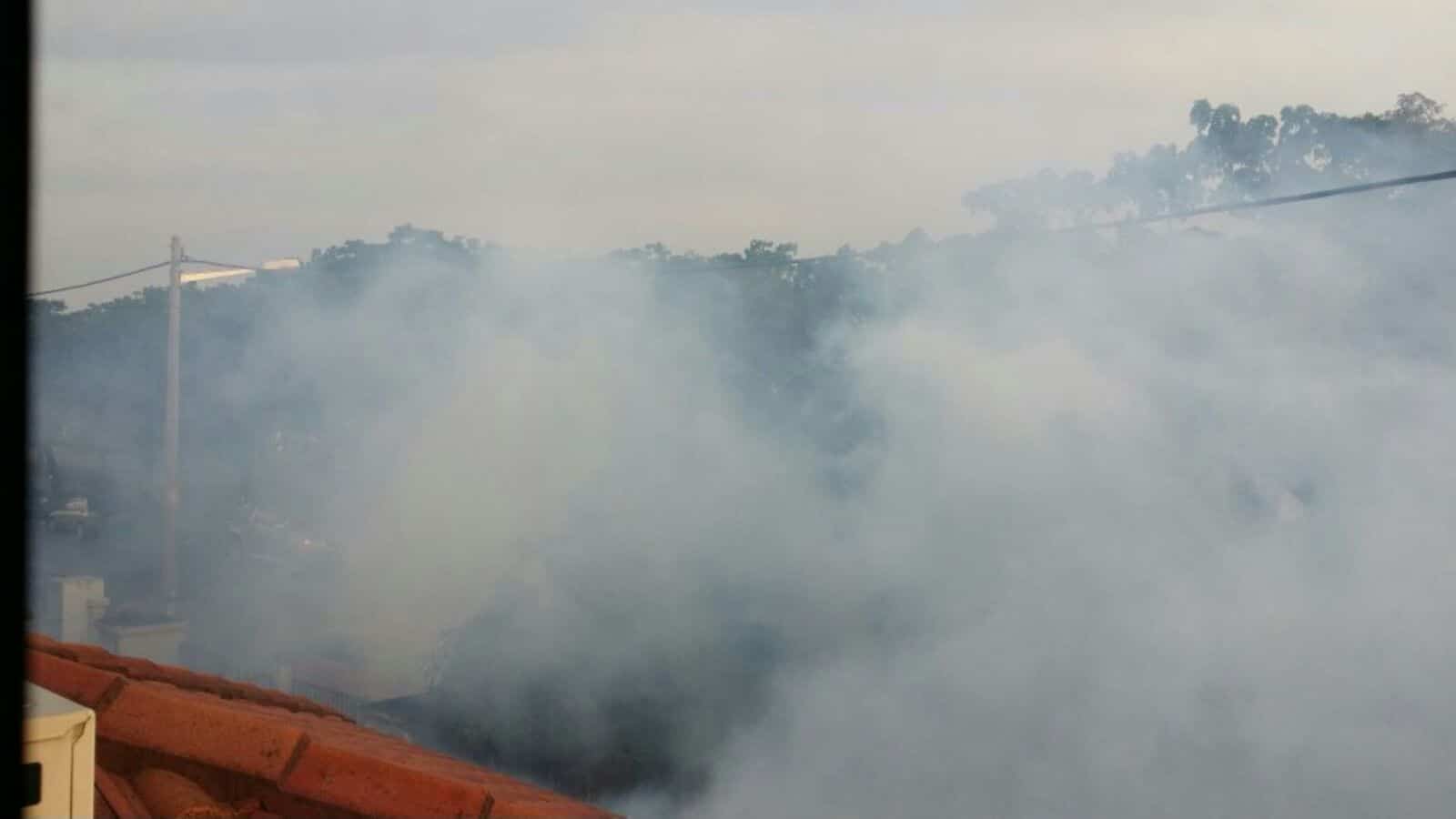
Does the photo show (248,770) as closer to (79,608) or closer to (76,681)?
(76,681)

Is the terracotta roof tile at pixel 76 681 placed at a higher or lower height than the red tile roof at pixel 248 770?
higher

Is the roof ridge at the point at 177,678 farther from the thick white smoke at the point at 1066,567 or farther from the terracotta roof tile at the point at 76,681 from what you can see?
the thick white smoke at the point at 1066,567

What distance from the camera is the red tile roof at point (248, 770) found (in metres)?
2.63

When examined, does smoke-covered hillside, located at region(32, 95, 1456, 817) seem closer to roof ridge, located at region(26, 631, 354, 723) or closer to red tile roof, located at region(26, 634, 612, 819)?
roof ridge, located at region(26, 631, 354, 723)

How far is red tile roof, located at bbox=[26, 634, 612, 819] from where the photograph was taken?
2631mm

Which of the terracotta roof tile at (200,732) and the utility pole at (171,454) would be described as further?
the utility pole at (171,454)

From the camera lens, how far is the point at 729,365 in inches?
464

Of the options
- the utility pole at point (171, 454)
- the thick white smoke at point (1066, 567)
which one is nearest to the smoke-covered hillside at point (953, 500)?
the thick white smoke at point (1066, 567)

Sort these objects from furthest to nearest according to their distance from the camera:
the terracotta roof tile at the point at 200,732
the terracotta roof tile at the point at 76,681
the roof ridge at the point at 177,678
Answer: the roof ridge at the point at 177,678 < the terracotta roof tile at the point at 76,681 < the terracotta roof tile at the point at 200,732

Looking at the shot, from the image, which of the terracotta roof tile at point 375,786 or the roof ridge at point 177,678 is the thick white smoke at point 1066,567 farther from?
the terracotta roof tile at point 375,786

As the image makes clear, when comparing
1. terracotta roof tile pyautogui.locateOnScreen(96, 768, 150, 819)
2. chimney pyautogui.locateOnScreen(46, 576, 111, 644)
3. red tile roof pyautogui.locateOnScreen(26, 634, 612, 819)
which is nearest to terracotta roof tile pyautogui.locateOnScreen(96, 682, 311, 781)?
red tile roof pyautogui.locateOnScreen(26, 634, 612, 819)


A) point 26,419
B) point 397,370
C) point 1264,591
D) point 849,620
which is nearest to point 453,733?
point 849,620

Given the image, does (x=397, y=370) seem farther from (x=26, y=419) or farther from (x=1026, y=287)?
(x=26, y=419)

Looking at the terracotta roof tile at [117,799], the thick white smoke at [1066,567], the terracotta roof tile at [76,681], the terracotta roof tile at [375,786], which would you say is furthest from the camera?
the thick white smoke at [1066,567]
